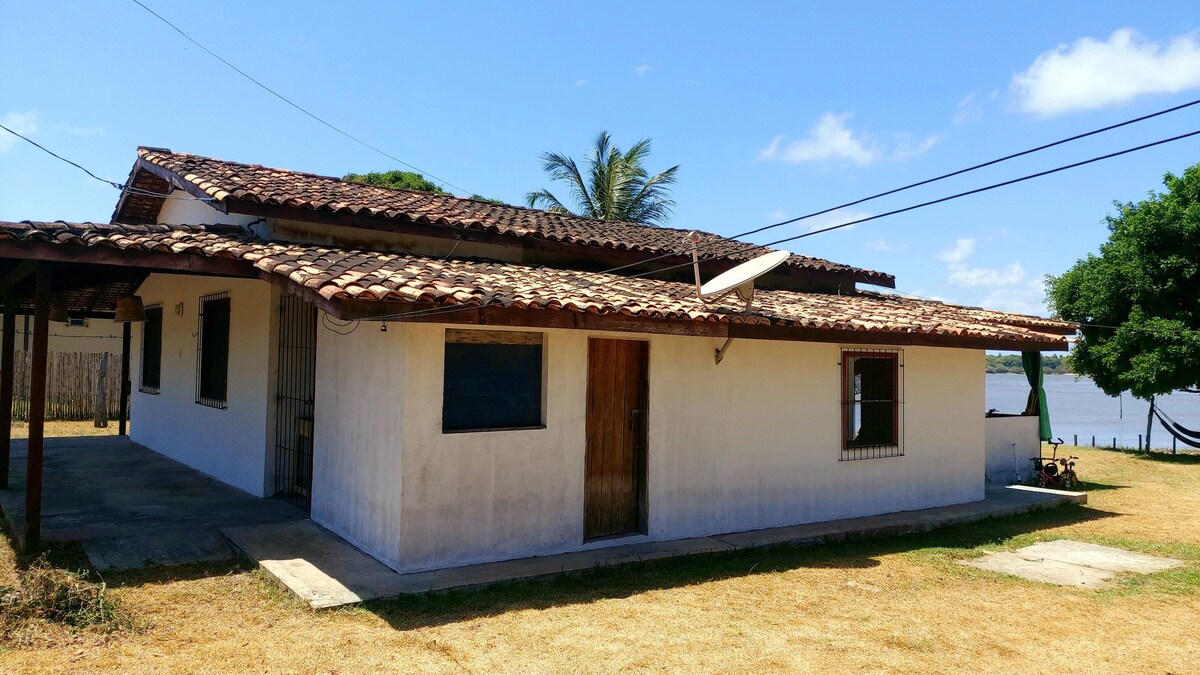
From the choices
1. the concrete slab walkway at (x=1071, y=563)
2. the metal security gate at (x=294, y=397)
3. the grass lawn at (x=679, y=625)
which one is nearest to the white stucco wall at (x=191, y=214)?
the metal security gate at (x=294, y=397)

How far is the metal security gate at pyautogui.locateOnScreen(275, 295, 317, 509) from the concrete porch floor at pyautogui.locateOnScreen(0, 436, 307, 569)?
0.36 meters

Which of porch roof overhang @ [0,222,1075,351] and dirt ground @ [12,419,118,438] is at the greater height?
porch roof overhang @ [0,222,1075,351]

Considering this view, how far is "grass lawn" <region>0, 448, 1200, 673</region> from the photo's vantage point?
4.46 m

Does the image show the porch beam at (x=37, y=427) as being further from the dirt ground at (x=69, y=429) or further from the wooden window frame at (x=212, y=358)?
the dirt ground at (x=69, y=429)

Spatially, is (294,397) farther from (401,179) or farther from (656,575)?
(401,179)

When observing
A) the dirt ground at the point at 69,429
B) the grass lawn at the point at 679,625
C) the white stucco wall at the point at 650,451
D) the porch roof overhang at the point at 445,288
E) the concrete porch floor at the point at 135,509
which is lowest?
the grass lawn at the point at 679,625

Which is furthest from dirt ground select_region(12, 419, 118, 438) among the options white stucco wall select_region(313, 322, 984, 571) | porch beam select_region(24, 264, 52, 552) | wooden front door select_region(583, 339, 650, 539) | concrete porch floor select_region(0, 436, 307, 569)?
wooden front door select_region(583, 339, 650, 539)

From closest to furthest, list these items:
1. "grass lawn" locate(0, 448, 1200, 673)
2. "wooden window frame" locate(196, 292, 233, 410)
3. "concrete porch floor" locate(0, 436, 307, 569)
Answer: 1. "grass lawn" locate(0, 448, 1200, 673)
2. "concrete porch floor" locate(0, 436, 307, 569)
3. "wooden window frame" locate(196, 292, 233, 410)

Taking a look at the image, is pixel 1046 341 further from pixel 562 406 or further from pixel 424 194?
pixel 424 194

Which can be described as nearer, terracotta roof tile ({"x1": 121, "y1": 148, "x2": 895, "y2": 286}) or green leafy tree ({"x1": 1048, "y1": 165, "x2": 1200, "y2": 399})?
terracotta roof tile ({"x1": 121, "y1": 148, "x2": 895, "y2": 286})

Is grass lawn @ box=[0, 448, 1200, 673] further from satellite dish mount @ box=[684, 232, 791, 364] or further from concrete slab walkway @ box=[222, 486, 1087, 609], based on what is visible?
satellite dish mount @ box=[684, 232, 791, 364]

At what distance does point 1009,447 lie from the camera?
1272 cm

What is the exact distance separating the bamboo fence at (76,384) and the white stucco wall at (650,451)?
12.9 metres

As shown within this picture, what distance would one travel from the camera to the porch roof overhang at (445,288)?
5.57 meters
